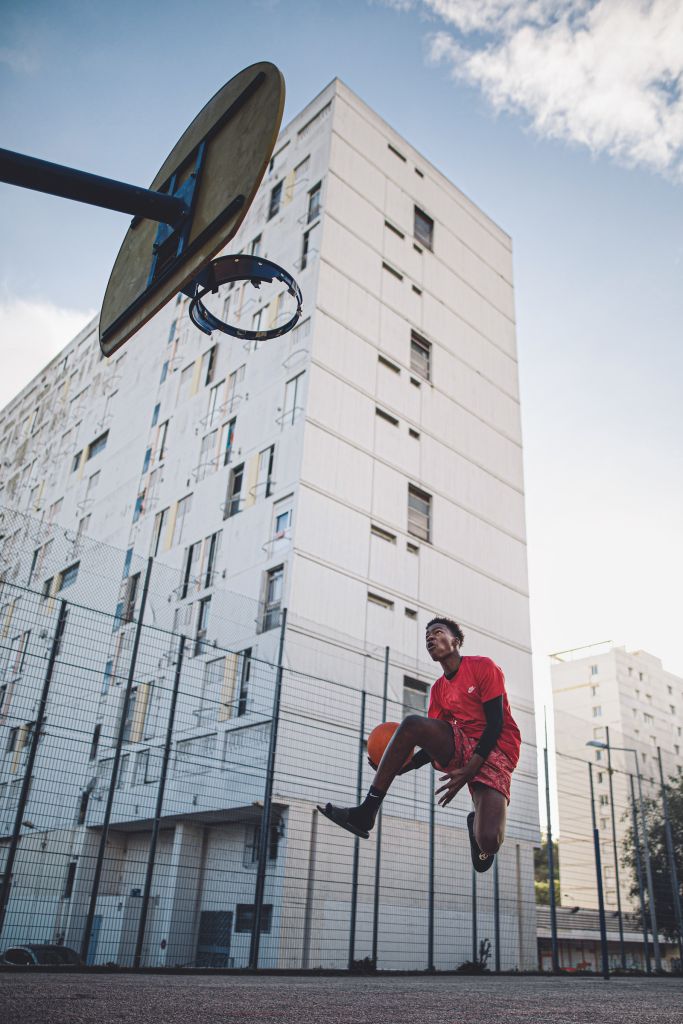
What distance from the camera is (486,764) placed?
162 inches

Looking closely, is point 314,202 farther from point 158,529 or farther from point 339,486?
point 158,529

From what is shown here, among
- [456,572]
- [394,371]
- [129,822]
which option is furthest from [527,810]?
[394,371]

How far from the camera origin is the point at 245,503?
20.4 metres

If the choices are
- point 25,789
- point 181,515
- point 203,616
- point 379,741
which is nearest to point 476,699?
point 379,741

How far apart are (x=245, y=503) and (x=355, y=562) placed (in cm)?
333

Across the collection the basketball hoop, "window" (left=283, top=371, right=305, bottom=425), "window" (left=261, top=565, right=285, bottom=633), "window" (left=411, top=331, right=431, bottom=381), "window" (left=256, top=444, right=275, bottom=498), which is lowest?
the basketball hoop

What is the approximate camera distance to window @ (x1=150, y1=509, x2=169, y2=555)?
24.0 meters

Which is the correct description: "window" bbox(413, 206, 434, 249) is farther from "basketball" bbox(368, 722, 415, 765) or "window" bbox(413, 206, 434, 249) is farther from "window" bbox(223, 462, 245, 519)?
"basketball" bbox(368, 722, 415, 765)

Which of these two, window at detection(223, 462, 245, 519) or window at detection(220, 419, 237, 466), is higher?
window at detection(220, 419, 237, 466)

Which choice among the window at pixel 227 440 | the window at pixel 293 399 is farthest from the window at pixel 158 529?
A: the window at pixel 293 399

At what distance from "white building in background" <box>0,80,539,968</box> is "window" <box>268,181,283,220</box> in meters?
0.12

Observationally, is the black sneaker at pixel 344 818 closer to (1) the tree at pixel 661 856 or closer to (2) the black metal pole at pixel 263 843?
(2) the black metal pole at pixel 263 843

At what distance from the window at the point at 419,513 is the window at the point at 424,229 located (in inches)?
360

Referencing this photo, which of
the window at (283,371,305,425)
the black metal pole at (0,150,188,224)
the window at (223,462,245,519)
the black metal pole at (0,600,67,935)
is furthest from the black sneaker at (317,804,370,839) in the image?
the window at (223,462,245,519)
